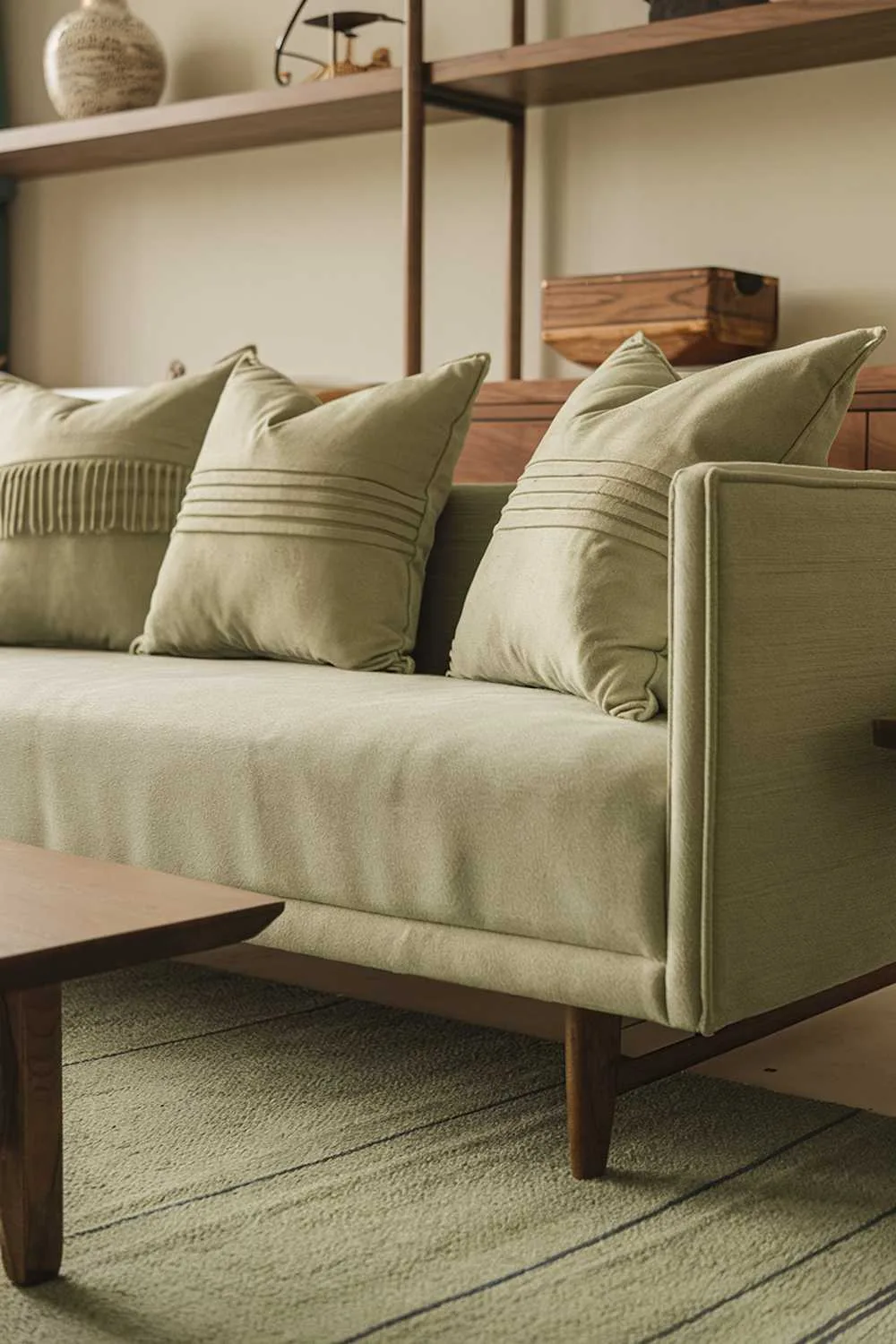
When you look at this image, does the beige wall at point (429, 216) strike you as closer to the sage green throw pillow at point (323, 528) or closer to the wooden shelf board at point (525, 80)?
the wooden shelf board at point (525, 80)

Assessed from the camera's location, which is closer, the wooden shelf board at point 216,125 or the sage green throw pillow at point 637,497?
the sage green throw pillow at point 637,497

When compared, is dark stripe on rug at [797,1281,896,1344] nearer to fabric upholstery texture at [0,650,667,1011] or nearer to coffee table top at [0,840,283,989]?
fabric upholstery texture at [0,650,667,1011]

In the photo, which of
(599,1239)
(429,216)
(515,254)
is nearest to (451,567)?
(599,1239)

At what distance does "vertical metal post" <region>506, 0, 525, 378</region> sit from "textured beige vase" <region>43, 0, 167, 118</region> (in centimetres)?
93

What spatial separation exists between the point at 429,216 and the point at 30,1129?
290 centimetres

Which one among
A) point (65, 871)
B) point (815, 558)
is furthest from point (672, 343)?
point (65, 871)

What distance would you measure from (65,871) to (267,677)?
76 cm

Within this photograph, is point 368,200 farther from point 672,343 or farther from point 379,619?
point 379,619

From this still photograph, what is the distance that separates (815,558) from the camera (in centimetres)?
173

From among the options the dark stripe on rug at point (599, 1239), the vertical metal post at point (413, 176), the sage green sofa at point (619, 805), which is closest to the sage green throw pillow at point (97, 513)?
the vertical metal post at point (413, 176)

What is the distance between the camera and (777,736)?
1.67m

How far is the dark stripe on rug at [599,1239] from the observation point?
1.37 meters

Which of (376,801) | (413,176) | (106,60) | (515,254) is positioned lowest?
(376,801)

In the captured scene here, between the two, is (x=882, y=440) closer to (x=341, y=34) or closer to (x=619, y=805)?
(x=619, y=805)
